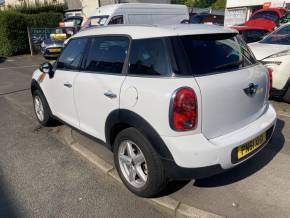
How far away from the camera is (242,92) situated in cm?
266

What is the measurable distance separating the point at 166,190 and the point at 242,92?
1.25 metres

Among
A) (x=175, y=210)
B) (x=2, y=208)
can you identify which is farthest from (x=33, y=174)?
(x=175, y=210)

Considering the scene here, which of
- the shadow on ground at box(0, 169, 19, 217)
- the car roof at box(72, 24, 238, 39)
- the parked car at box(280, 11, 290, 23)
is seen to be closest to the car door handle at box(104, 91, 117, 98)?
the car roof at box(72, 24, 238, 39)

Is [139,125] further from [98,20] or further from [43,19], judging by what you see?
[43,19]

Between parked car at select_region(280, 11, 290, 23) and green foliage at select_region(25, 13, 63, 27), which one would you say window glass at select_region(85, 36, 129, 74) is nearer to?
parked car at select_region(280, 11, 290, 23)

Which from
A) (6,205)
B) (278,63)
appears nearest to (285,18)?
(278,63)

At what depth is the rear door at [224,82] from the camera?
96.3 inches

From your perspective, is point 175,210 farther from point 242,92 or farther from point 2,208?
point 2,208

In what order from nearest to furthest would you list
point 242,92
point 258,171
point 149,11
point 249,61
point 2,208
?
point 242,92
point 2,208
point 249,61
point 258,171
point 149,11

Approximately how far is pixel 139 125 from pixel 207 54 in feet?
2.97

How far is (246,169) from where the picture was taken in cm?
332

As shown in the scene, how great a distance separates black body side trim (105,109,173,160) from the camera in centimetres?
247

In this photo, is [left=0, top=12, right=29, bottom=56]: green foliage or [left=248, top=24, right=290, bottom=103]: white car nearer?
[left=248, top=24, right=290, bottom=103]: white car

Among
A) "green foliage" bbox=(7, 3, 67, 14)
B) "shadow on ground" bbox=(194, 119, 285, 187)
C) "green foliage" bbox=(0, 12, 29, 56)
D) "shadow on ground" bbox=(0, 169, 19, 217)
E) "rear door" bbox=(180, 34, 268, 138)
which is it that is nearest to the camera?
"rear door" bbox=(180, 34, 268, 138)
